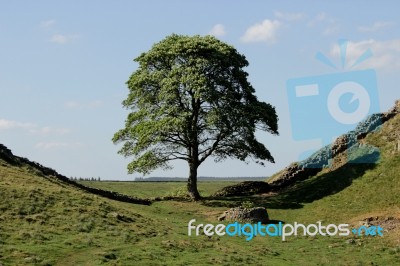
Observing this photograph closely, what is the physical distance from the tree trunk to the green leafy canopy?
79cm

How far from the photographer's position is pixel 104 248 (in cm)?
3219

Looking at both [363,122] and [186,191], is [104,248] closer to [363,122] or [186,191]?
[186,191]

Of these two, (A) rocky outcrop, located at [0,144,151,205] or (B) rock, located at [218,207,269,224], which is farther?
(A) rocky outcrop, located at [0,144,151,205]

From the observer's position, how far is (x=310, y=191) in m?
58.9

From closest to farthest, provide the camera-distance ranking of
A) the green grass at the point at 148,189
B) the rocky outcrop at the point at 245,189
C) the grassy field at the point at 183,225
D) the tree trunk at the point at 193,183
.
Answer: the grassy field at the point at 183,225 → the tree trunk at the point at 193,183 → the rocky outcrop at the point at 245,189 → the green grass at the point at 148,189

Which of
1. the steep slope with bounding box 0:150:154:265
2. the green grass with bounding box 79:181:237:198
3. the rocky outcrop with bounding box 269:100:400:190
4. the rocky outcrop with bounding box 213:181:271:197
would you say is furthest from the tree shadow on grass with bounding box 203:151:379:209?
the steep slope with bounding box 0:150:154:265

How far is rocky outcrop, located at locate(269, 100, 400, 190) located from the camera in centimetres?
6731

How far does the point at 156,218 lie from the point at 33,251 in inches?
766

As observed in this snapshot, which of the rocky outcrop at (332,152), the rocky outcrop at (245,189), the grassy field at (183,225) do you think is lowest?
the grassy field at (183,225)

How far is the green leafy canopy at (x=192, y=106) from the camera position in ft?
192

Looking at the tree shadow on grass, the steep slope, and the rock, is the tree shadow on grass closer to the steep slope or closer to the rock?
the rock

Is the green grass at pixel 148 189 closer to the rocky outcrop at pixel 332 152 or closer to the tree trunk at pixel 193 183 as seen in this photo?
the tree trunk at pixel 193 183

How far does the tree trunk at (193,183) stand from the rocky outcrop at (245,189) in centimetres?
578

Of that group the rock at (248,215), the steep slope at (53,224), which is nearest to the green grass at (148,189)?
the rock at (248,215)
